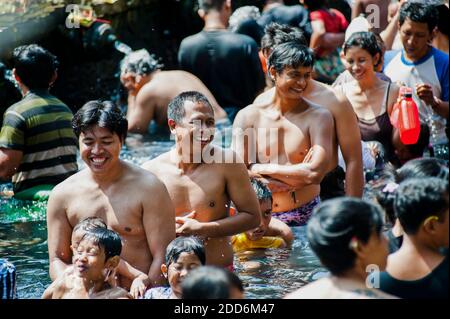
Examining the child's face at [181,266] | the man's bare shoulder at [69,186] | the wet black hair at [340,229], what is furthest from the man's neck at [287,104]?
the wet black hair at [340,229]

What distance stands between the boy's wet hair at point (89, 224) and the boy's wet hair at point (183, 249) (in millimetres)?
403

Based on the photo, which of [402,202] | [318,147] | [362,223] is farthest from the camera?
[318,147]

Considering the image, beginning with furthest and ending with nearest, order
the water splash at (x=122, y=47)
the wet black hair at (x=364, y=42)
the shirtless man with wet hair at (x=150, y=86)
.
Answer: the water splash at (x=122, y=47) → the shirtless man with wet hair at (x=150, y=86) → the wet black hair at (x=364, y=42)

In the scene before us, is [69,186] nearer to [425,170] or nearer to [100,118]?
[100,118]

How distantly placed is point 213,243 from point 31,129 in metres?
2.44

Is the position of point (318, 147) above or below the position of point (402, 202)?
below

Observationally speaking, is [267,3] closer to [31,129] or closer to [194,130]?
[31,129]

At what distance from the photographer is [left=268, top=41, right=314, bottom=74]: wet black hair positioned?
6.54 metres

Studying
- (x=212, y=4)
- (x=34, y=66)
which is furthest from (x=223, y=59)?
(x=34, y=66)

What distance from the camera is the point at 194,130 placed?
571cm

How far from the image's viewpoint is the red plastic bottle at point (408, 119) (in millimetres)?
7324

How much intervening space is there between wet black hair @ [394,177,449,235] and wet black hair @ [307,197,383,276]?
30 centimetres

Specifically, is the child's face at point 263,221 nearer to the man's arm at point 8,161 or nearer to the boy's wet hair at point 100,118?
the boy's wet hair at point 100,118
